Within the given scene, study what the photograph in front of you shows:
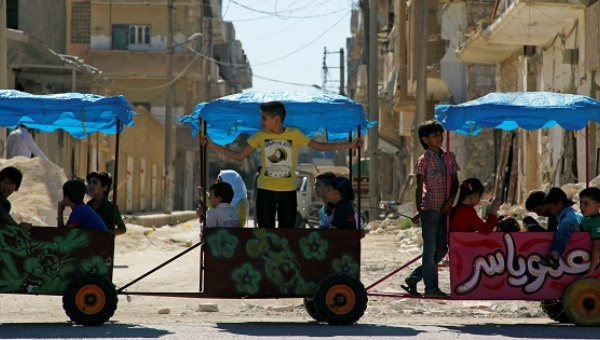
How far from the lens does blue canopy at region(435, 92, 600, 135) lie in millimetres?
11242

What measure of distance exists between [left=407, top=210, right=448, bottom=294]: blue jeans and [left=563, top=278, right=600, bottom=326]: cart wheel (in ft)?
3.68

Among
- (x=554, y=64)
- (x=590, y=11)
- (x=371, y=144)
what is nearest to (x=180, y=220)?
(x=371, y=144)

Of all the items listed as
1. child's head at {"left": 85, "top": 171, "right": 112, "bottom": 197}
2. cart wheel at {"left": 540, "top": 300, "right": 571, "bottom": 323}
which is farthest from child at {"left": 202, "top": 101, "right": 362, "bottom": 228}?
cart wheel at {"left": 540, "top": 300, "right": 571, "bottom": 323}

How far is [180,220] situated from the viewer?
49.2 meters

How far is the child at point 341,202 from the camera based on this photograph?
11.3 m

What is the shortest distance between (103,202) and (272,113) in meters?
1.75

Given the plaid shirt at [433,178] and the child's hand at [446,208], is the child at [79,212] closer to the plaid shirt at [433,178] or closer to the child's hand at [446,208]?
the plaid shirt at [433,178]


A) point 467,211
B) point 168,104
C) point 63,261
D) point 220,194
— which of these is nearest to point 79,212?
point 63,261

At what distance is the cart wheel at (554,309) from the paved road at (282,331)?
53 cm

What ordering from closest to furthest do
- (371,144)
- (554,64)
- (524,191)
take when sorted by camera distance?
(554,64) < (524,191) < (371,144)

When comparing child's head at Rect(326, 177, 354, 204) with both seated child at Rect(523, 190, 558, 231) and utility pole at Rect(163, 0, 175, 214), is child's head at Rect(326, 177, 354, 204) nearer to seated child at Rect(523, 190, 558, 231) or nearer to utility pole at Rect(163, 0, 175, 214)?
seated child at Rect(523, 190, 558, 231)

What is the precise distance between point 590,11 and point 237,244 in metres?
12.2

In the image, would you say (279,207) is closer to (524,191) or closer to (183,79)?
(524,191)

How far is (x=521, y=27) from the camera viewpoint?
25172mm
